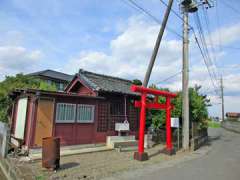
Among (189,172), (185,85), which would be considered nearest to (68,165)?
(189,172)

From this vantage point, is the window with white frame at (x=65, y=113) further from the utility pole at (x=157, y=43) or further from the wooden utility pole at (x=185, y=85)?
the wooden utility pole at (x=185, y=85)

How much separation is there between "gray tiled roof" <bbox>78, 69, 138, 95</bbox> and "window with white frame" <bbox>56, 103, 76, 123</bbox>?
1951 mm

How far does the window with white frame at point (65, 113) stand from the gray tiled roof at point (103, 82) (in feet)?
6.40

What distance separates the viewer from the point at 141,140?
908 centimetres

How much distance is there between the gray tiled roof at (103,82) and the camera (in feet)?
40.5

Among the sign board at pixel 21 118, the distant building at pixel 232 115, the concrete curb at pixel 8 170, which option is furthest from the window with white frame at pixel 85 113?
the distant building at pixel 232 115

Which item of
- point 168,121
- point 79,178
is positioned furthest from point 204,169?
point 79,178

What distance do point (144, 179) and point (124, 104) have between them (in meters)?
7.32

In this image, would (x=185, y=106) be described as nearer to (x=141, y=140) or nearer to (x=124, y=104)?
(x=124, y=104)

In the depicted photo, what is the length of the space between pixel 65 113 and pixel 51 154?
12.5 ft

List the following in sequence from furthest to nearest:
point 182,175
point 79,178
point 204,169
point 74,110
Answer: point 74,110 → point 204,169 → point 182,175 → point 79,178

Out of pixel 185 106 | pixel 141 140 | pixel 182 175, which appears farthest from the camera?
pixel 185 106

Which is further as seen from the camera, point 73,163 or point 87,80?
point 87,80

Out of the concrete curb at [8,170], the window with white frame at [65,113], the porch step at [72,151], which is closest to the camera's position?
the concrete curb at [8,170]
